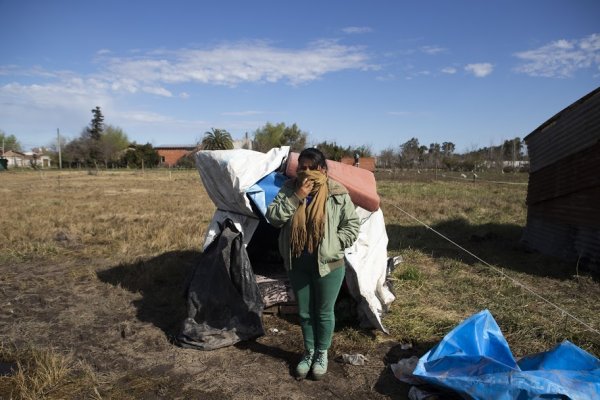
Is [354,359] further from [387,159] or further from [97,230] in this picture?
[387,159]

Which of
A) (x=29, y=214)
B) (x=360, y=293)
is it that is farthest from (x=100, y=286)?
(x=29, y=214)

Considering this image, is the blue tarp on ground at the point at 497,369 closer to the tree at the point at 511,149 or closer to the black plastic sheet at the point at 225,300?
the black plastic sheet at the point at 225,300

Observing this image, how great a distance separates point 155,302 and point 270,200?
77.8 inches

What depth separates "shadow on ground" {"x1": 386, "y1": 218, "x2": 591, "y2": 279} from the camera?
20.6 ft

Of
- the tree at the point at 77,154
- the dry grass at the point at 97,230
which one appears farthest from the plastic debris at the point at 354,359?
the tree at the point at 77,154

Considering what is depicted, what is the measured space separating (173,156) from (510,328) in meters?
81.5

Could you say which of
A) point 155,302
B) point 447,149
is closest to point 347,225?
point 155,302

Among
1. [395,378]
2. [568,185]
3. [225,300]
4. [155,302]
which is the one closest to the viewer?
[395,378]

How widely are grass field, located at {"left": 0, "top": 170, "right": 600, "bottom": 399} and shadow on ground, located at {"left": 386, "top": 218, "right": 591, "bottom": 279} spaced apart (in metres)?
0.03

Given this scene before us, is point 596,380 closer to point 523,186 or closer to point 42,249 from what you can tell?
point 42,249

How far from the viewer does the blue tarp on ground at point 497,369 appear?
7.44 feet

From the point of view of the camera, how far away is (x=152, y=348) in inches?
141

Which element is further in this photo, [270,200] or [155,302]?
[155,302]

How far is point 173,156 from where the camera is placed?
263 ft
